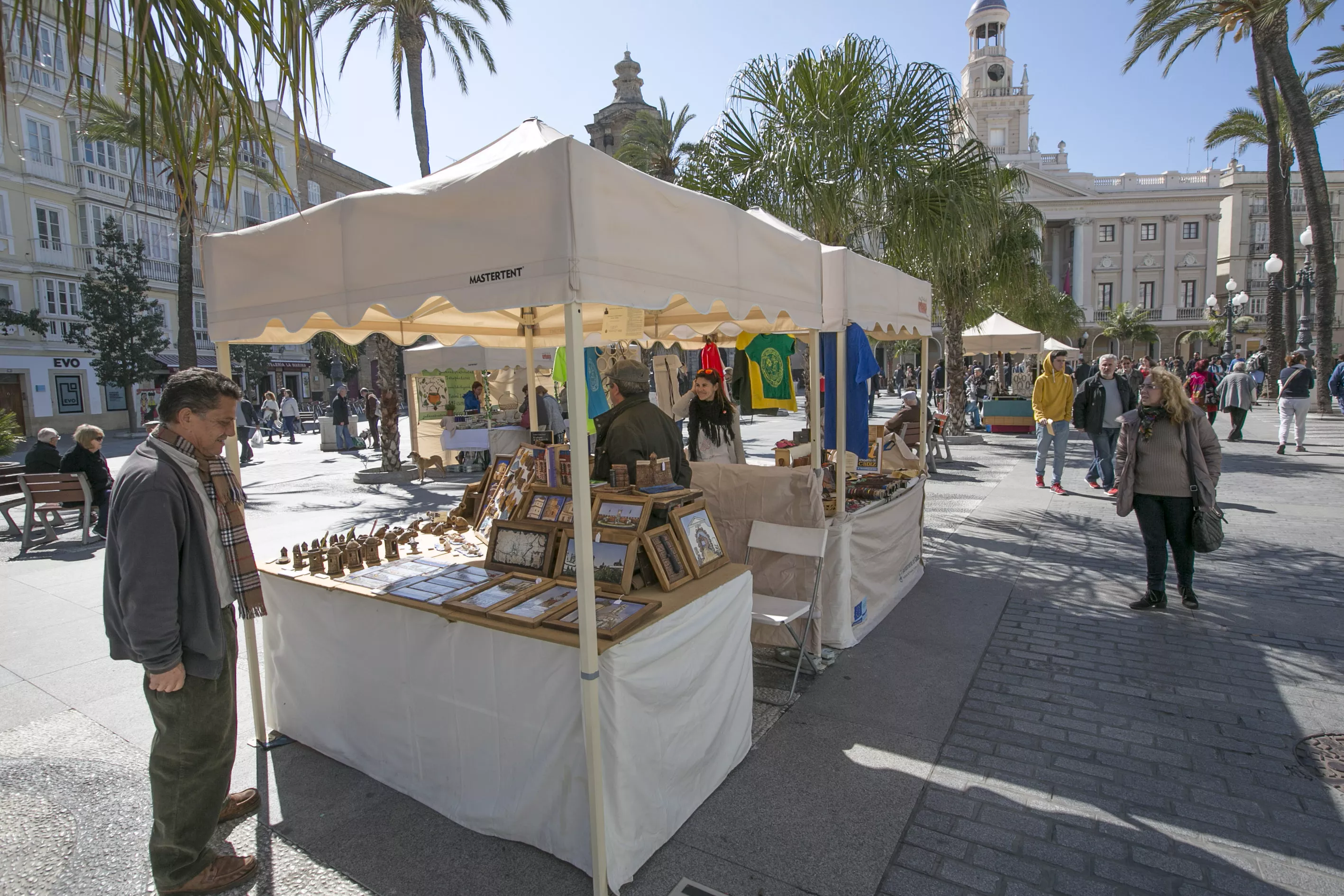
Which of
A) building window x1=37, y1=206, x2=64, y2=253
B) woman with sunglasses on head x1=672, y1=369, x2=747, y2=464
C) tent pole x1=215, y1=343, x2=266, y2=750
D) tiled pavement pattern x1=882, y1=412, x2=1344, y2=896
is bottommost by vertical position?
tiled pavement pattern x1=882, y1=412, x2=1344, y2=896

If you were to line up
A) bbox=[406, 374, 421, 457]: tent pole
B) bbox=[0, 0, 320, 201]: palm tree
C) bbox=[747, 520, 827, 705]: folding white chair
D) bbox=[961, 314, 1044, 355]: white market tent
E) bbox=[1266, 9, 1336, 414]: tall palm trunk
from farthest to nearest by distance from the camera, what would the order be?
bbox=[1266, 9, 1336, 414]: tall palm trunk, bbox=[961, 314, 1044, 355]: white market tent, bbox=[406, 374, 421, 457]: tent pole, bbox=[747, 520, 827, 705]: folding white chair, bbox=[0, 0, 320, 201]: palm tree

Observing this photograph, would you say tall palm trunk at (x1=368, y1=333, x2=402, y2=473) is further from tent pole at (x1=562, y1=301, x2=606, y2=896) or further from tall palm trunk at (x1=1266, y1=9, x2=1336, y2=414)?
tall palm trunk at (x1=1266, y1=9, x2=1336, y2=414)

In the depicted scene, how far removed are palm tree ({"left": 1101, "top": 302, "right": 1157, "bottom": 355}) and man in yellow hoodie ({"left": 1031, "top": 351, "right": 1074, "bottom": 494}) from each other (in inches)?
1677

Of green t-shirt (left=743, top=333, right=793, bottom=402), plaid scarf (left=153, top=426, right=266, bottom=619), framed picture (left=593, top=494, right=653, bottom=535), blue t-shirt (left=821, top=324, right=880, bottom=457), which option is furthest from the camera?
green t-shirt (left=743, top=333, right=793, bottom=402)

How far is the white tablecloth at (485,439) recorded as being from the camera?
12117 mm

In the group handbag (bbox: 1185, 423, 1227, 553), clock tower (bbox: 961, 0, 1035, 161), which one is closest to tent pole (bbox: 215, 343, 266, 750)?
handbag (bbox: 1185, 423, 1227, 553)

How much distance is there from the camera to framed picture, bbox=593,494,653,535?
10.4ft

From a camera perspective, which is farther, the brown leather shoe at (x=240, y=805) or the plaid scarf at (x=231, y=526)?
the brown leather shoe at (x=240, y=805)

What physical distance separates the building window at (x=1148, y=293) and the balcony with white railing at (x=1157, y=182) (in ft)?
23.7

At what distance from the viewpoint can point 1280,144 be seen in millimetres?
20531

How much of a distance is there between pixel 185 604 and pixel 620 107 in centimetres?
4688

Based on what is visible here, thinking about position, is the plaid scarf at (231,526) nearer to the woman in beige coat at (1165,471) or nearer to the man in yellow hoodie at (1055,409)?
the woman in beige coat at (1165,471)

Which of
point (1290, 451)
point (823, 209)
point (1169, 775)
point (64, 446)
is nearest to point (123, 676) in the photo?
point (1169, 775)

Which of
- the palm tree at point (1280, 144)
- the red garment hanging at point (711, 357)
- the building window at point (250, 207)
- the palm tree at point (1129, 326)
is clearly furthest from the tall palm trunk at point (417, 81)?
the palm tree at point (1129, 326)
